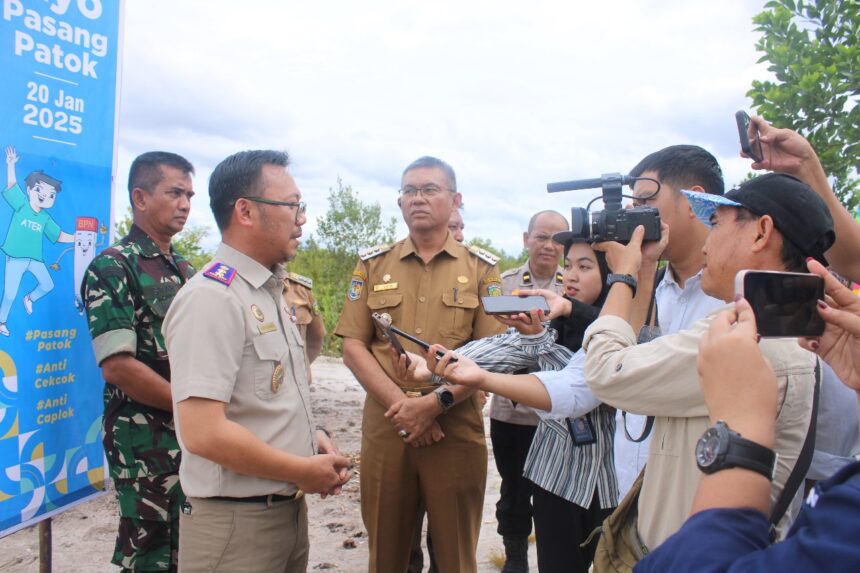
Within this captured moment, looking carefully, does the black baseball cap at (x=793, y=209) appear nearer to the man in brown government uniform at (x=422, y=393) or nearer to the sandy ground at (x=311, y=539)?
the man in brown government uniform at (x=422, y=393)

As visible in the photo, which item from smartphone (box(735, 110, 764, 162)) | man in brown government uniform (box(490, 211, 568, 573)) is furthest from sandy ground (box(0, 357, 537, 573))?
smartphone (box(735, 110, 764, 162))

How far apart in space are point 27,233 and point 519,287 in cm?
331

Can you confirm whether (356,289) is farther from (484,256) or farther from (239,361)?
(239,361)

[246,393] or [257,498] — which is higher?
[246,393]

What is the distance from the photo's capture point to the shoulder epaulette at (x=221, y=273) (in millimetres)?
2090

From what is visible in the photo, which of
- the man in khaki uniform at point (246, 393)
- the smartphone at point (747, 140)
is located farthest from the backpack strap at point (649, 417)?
the man in khaki uniform at point (246, 393)

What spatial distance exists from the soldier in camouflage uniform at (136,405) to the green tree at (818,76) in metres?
3.56

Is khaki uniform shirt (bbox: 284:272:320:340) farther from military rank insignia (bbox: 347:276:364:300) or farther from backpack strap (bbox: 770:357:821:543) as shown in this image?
backpack strap (bbox: 770:357:821:543)

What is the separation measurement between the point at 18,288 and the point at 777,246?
300 cm

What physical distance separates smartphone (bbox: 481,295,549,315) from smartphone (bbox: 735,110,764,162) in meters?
0.94

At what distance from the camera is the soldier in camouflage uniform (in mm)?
2758

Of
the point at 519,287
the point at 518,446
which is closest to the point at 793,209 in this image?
the point at 518,446

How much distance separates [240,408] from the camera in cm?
209

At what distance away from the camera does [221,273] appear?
2.12 meters
